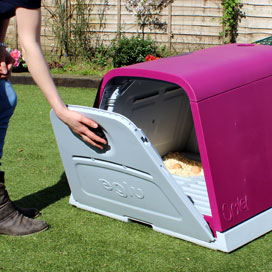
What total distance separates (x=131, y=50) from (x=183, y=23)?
3.60 ft

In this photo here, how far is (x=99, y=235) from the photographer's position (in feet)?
10.1

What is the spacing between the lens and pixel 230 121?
283 cm

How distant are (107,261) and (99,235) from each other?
1.04ft

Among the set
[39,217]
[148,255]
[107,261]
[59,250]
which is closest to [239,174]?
[148,255]

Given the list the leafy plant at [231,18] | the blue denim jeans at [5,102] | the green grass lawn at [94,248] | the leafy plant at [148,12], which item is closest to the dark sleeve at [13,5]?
the blue denim jeans at [5,102]

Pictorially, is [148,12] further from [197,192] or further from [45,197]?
[197,192]

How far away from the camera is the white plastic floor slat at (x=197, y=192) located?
299 cm

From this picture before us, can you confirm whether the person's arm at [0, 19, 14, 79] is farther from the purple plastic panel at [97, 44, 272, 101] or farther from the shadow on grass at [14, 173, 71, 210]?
the shadow on grass at [14, 173, 71, 210]

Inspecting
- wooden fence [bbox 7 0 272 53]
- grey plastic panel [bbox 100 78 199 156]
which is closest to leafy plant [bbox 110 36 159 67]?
wooden fence [bbox 7 0 272 53]

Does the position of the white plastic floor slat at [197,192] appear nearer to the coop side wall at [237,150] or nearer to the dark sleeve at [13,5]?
the coop side wall at [237,150]

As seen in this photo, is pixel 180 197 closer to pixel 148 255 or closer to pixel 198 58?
pixel 148 255

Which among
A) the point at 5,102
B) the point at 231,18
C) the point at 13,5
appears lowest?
the point at 231,18

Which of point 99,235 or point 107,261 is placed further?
point 99,235

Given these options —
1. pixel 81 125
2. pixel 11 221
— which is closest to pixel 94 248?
pixel 11 221
